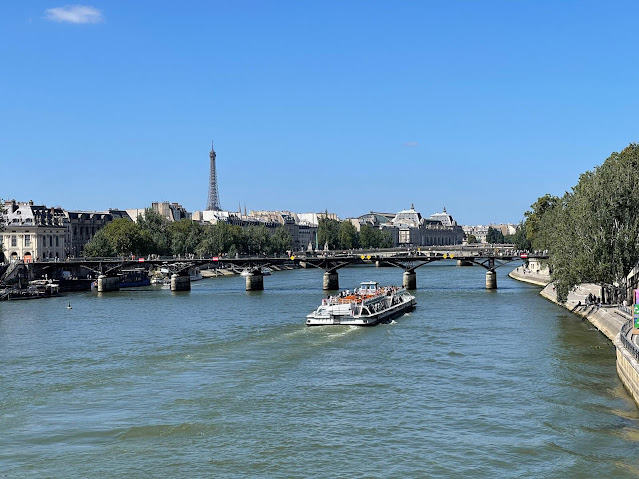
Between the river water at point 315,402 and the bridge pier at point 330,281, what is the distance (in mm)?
31931

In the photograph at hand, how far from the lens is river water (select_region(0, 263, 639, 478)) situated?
68.7ft

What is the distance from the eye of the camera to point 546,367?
32.6 m

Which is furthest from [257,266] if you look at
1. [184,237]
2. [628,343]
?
[628,343]

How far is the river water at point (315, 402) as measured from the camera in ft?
68.7

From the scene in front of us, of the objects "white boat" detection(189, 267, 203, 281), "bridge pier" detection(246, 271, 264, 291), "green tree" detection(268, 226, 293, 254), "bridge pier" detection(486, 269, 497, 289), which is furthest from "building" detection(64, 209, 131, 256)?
"bridge pier" detection(486, 269, 497, 289)

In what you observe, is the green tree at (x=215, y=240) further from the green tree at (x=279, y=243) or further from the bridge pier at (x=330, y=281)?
the bridge pier at (x=330, y=281)

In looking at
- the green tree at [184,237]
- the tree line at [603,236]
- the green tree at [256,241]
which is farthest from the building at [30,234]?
the tree line at [603,236]

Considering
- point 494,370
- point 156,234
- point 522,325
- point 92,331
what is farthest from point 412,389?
point 156,234

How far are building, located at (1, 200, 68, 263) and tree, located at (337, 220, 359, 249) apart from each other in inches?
3417

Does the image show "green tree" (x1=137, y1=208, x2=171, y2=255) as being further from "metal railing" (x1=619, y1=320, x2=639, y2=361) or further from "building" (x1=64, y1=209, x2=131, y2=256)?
"metal railing" (x1=619, y1=320, x2=639, y2=361)

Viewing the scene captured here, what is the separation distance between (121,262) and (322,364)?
181ft

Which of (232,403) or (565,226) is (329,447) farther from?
(565,226)

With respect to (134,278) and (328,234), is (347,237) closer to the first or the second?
(328,234)

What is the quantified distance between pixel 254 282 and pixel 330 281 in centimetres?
697
